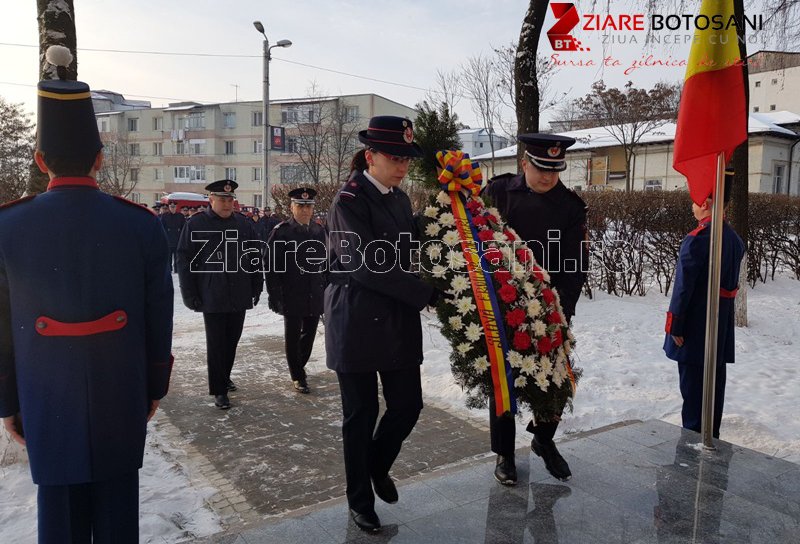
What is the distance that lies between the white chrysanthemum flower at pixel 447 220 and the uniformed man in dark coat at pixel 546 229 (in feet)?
1.90

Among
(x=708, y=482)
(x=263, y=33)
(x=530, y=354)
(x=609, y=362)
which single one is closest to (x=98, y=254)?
(x=530, y=354)

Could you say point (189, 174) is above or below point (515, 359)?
above

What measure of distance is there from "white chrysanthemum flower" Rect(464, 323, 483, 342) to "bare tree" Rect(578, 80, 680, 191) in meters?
24.8

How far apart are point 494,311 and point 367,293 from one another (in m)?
0.73

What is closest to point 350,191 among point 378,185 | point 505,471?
point 378,185

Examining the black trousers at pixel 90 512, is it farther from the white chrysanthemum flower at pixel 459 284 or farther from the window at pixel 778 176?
the window at pixel 778 176

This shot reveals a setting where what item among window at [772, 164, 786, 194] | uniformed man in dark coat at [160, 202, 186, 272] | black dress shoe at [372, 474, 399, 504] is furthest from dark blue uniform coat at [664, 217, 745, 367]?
window at [772, 164, 786, 194]

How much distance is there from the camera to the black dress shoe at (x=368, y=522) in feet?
10.3

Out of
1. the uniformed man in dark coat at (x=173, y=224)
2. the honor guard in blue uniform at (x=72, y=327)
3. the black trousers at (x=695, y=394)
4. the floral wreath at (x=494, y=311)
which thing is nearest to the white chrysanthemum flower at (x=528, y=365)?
the floral wreath at (x=494, y=311)

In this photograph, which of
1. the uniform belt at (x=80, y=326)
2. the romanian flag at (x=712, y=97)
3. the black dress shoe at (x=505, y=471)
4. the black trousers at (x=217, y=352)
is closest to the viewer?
the uniform belt at (x=80, y=326)

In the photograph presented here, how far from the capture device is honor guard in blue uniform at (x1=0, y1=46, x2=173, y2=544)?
227 centimetres

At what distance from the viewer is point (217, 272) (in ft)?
19.3

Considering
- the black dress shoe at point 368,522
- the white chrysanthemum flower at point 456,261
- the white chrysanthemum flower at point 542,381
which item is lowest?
the black dress shoe at point 368,522

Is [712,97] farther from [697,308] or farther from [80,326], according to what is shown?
[80,326]
